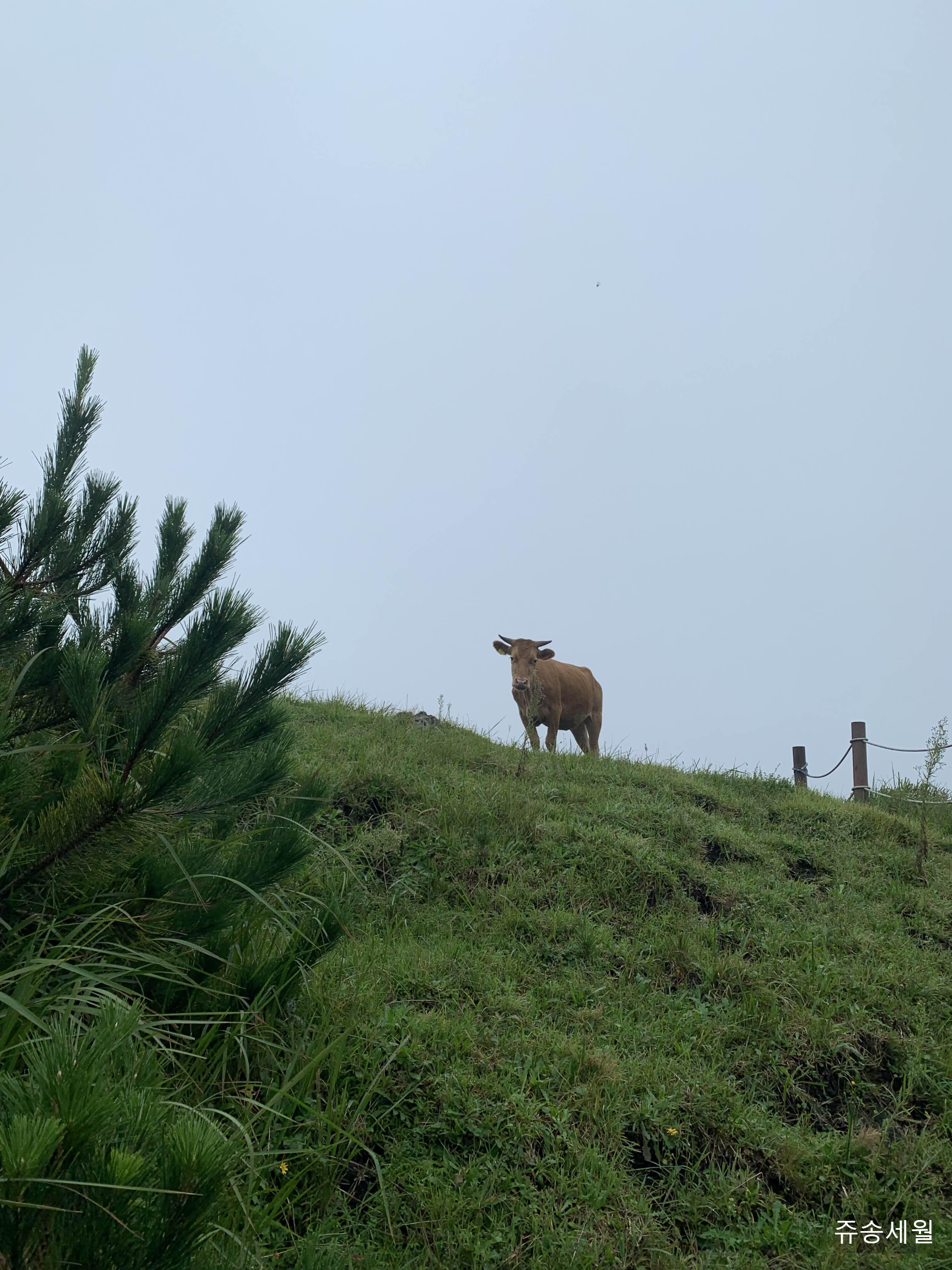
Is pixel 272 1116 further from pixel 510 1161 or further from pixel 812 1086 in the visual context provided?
pixel 812 1086

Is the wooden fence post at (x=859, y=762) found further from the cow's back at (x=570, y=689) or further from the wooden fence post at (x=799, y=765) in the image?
the cow's back at (x=570, y=689)

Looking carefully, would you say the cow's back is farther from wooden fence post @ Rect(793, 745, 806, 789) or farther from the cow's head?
wooden fence post @ Rect(793, 745, 806, 789)

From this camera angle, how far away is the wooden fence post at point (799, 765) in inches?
508

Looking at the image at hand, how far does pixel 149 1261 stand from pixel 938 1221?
335 cm

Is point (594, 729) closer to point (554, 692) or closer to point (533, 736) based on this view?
point (554, 692)

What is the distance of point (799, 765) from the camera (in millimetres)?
13102

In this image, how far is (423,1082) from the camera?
12.3ft

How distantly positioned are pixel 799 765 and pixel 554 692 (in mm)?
3639

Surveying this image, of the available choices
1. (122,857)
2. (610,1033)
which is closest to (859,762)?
(610,1033)

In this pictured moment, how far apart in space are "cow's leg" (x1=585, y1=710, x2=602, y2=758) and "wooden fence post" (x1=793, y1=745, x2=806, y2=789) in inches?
138

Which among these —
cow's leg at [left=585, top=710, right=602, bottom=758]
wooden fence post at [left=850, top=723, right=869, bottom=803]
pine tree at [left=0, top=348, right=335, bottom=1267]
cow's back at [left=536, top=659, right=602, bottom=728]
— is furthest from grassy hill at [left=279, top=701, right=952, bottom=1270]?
cow's leg at [left=585, top=710, right=602, bottom=758]

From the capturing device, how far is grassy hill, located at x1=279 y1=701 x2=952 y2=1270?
3.35 metres

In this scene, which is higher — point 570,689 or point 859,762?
point 570,689

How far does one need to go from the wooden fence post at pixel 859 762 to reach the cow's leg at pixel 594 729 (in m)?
4.58
